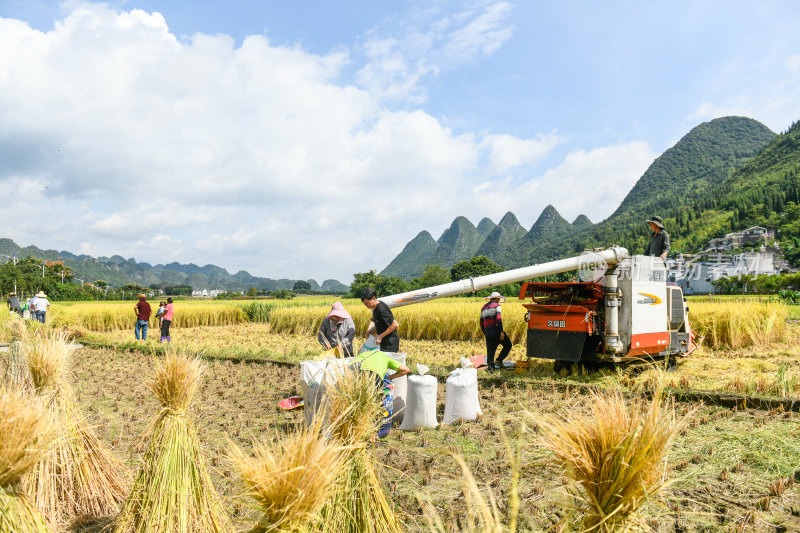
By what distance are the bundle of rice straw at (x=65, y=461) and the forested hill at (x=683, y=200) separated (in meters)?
96.6

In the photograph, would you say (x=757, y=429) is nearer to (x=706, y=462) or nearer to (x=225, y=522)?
(x=706, y=462)

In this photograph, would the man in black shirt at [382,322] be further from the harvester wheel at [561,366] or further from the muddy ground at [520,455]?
the harvester wheel at [561,366]

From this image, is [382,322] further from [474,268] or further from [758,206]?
[758,206]

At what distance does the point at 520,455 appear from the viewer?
4793mm

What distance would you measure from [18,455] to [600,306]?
311 inches

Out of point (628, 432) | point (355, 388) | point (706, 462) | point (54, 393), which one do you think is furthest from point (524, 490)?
point (54, 393)

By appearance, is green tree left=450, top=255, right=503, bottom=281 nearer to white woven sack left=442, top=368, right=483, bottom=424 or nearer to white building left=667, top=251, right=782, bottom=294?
white building left=667, top=251, right=782, bottom=294

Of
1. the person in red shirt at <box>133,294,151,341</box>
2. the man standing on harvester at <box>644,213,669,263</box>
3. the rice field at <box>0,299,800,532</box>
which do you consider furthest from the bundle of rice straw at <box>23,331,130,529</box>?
the person in red shirt at <box>133,294,151,341</box>

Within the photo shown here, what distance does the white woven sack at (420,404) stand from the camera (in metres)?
5.56

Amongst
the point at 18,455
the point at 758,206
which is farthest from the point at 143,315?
the point at 758,206

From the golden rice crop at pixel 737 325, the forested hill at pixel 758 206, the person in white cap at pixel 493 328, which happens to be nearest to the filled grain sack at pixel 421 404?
the person in white cap at pixel 493 328

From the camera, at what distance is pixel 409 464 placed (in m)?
4.50

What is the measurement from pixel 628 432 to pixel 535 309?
695 cm

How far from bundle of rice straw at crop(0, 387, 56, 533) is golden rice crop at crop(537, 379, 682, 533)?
6.95 ft
